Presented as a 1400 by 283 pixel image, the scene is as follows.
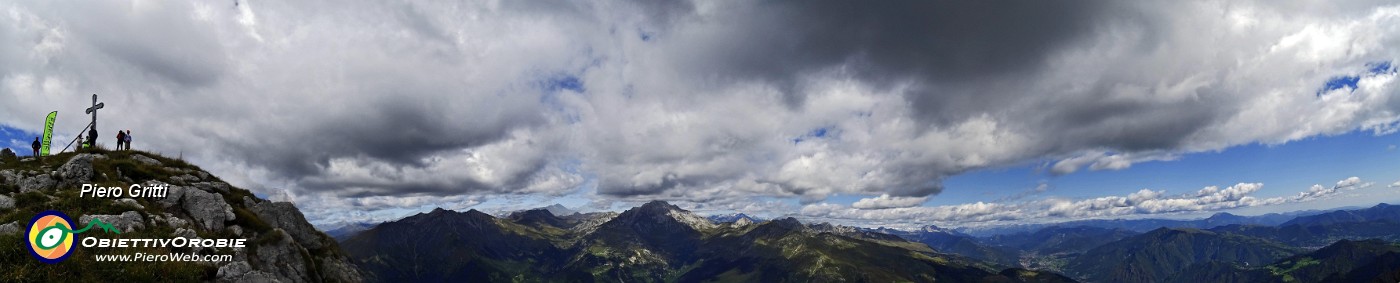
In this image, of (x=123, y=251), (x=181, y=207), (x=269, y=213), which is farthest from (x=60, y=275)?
(x=269, y=213)

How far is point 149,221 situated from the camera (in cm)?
3816

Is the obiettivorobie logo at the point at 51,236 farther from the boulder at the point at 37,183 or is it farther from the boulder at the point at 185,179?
the boulder at the point at 185,179

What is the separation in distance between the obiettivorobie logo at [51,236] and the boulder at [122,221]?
1.12m

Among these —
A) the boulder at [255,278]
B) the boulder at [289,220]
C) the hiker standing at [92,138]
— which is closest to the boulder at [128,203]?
the boulder at [255,278]

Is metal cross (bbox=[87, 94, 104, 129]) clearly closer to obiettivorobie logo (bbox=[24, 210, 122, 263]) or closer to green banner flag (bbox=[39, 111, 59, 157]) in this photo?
green banner flag (bbox=[39, 111, 59, 157])

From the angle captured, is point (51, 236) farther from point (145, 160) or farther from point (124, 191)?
point (145, 160)

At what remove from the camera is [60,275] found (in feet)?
94.2

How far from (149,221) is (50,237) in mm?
7538

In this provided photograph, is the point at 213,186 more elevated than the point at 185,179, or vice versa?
the point at 185,179

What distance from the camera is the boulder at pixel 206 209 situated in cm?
4318

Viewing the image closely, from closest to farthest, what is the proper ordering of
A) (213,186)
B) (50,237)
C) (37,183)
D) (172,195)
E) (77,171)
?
(50,237)
(37,183)
(77,171)
(172,195)
(213,186)

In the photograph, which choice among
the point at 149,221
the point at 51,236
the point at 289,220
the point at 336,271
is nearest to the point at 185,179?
the point at 289,220

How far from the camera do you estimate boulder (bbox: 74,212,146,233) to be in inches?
1371

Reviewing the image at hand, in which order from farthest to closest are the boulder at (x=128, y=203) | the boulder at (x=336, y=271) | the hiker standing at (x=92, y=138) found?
the boulder at (x=336, y=271) < the hiker standing at (x=92, y=138) < the boulder at (x=128, y=203)
